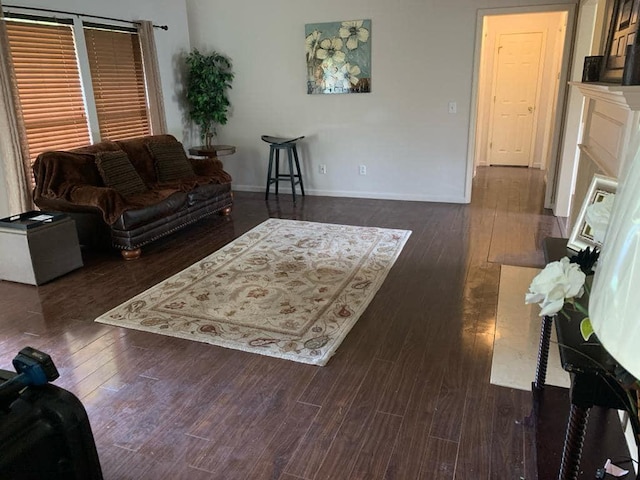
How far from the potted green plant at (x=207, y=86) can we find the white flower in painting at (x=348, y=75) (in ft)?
4.75

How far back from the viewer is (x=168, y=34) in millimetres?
5688

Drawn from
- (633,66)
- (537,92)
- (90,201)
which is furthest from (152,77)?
(537,92)

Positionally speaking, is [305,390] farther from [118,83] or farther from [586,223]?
[118,83]

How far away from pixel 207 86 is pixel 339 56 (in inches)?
65.0

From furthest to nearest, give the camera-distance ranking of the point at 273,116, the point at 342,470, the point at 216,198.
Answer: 1. the point at 273,116
2. the point at 216,198
3. the point at 342,470

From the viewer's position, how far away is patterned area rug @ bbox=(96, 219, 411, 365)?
2.73 meters

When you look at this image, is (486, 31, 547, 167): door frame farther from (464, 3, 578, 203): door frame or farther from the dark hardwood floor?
the dark hardwood floor

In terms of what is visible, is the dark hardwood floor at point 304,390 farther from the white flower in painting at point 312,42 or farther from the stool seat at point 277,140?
the white flower in painting at point 312,42

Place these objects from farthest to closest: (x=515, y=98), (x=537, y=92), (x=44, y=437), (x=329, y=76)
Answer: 1. (x=515, y=98)
2. (x=537, y=92)
3. (x=329, y=76)
4. (x=44, y=437)

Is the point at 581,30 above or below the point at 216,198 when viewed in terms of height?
above

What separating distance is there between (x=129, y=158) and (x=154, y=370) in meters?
2.87

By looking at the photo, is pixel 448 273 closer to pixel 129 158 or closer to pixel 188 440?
pixel 188 440

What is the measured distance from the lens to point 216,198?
5012mm

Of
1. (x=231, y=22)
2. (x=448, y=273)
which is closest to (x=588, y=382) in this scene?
(x=448, y=273)
